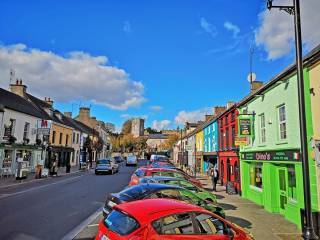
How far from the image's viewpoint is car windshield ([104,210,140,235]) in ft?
14.9

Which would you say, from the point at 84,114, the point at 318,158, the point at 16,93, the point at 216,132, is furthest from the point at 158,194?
the point at 84,114

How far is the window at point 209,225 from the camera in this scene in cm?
507

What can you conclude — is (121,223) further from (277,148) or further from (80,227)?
(277,148)

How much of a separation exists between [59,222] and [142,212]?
5707 millimetres

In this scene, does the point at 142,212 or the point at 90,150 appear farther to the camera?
the point at 90,150

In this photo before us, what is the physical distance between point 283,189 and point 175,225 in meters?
9.64

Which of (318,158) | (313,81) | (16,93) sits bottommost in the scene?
(318,158)

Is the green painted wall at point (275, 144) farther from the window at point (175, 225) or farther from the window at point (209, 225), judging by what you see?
the window at point (175, 225)

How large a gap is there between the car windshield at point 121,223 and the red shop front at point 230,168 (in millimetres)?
14710

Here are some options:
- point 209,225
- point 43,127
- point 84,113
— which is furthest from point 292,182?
point 84,113

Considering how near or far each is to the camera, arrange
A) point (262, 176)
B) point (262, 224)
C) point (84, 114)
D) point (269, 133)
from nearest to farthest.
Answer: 1. point (262, 224)
2. point (269, 133)
3. point (262, 176)
4. point (84, 114)

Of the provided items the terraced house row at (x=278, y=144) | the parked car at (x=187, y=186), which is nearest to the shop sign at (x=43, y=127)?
the terraced house row at (x=278, y=144)

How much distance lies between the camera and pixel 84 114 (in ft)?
219

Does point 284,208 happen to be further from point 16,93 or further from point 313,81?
point 16,93
